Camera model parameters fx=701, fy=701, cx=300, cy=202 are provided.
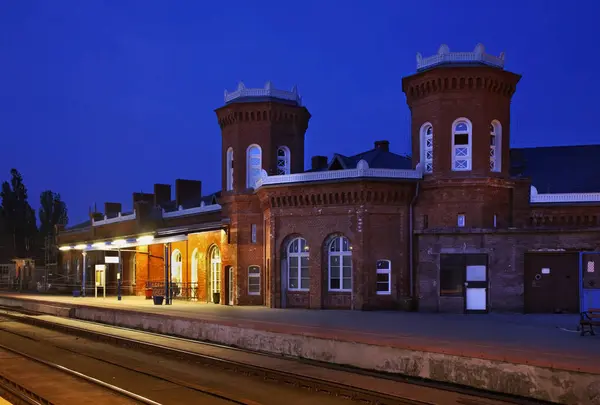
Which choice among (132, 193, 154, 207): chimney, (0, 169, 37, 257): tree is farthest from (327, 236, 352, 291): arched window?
(0, 169, 37, 257): tree

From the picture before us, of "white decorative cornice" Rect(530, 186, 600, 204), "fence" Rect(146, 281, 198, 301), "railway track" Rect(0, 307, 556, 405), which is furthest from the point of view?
"fence" Rect(146, 281, 198, 301)

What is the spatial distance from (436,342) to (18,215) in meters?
76.8

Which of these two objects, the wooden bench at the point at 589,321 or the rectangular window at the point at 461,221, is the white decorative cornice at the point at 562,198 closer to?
the rectangular window at the point at 461,221

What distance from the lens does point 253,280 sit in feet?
113

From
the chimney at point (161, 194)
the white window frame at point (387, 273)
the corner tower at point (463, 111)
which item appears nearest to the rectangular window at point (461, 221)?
the corner tower at point (463, 111)

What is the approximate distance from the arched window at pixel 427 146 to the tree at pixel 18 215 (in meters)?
64.2

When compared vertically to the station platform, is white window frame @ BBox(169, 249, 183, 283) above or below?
above

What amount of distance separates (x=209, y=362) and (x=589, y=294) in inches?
561

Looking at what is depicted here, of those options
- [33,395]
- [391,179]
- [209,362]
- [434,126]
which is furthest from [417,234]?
[33,395]

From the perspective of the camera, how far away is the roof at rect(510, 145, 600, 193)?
3542 cm

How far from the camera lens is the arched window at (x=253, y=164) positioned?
116 ft

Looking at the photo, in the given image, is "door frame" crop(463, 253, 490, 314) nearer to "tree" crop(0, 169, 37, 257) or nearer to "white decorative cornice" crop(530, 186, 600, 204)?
"white decorative cornice" crop(530, 186, 600, 204)

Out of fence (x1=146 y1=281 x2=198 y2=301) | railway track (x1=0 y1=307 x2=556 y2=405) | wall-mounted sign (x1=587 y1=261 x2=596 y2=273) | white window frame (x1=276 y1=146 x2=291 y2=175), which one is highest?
white window frame (x1=276 y1=146 x2=291 y2=175)

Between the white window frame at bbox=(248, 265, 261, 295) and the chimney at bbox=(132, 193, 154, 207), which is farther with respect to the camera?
the chimney at bbox=(132, 193, 154, 207)
